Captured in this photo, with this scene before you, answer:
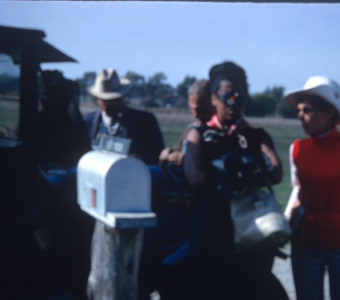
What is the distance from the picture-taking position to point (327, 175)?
108 inches

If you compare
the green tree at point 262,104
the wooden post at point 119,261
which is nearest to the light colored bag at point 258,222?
the wooden post at point 119,261

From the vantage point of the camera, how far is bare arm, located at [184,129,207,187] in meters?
2.51

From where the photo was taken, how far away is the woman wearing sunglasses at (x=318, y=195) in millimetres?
2740

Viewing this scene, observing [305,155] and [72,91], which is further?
[72,91]

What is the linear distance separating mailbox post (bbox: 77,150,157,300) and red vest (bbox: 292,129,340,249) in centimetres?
96

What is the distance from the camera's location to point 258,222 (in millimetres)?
2352

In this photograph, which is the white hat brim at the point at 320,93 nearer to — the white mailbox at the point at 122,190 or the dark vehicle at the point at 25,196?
the white mailbox at the point at 122,190

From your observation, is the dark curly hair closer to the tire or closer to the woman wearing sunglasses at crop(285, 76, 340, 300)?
the woman wearing sunglasses at crop(285, 76, 340, 300)

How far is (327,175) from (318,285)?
1.95ft

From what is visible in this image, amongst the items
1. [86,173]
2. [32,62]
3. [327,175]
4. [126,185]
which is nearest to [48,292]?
[86,173]

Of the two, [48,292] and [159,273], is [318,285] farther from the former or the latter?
[48,292]

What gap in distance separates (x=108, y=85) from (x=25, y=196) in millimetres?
1650

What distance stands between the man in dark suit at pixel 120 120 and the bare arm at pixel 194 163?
1.56 metres

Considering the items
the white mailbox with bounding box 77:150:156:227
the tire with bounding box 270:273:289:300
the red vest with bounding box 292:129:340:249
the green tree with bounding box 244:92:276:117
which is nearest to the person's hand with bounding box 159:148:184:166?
the white mailbox with bounding box 77:150:156:227
